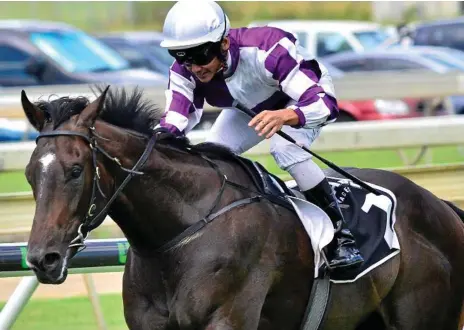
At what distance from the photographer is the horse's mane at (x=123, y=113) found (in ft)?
13.7

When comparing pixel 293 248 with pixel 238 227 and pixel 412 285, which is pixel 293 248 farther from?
pixel 412 285

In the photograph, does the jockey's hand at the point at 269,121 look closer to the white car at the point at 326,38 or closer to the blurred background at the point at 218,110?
the blurred background at the point at 218,110

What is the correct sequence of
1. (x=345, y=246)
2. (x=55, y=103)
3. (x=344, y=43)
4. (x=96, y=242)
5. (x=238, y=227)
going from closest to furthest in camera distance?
1. (x=55, y=103)
2. (x=238, y=227)
3. (x=345, y=246)
4. (x=96, y=242)
5. (x=344, y=43)

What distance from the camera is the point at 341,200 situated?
16.5 ft

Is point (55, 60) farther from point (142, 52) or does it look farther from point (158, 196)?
point (158, 196)

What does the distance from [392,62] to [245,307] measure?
15084mm

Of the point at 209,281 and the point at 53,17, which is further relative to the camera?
the point at 53,17

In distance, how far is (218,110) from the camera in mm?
13094

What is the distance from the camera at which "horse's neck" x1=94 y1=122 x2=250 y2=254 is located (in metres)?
4.32

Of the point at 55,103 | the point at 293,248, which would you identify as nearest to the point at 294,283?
the point at 293,248

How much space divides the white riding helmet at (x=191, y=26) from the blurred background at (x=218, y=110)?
41.8 inches

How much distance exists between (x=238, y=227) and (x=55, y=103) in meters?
0.86

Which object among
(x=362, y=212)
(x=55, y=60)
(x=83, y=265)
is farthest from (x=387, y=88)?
(x=362, y=212)

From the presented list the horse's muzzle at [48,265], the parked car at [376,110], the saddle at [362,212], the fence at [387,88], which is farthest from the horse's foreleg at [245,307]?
the parked car at [376,110]
